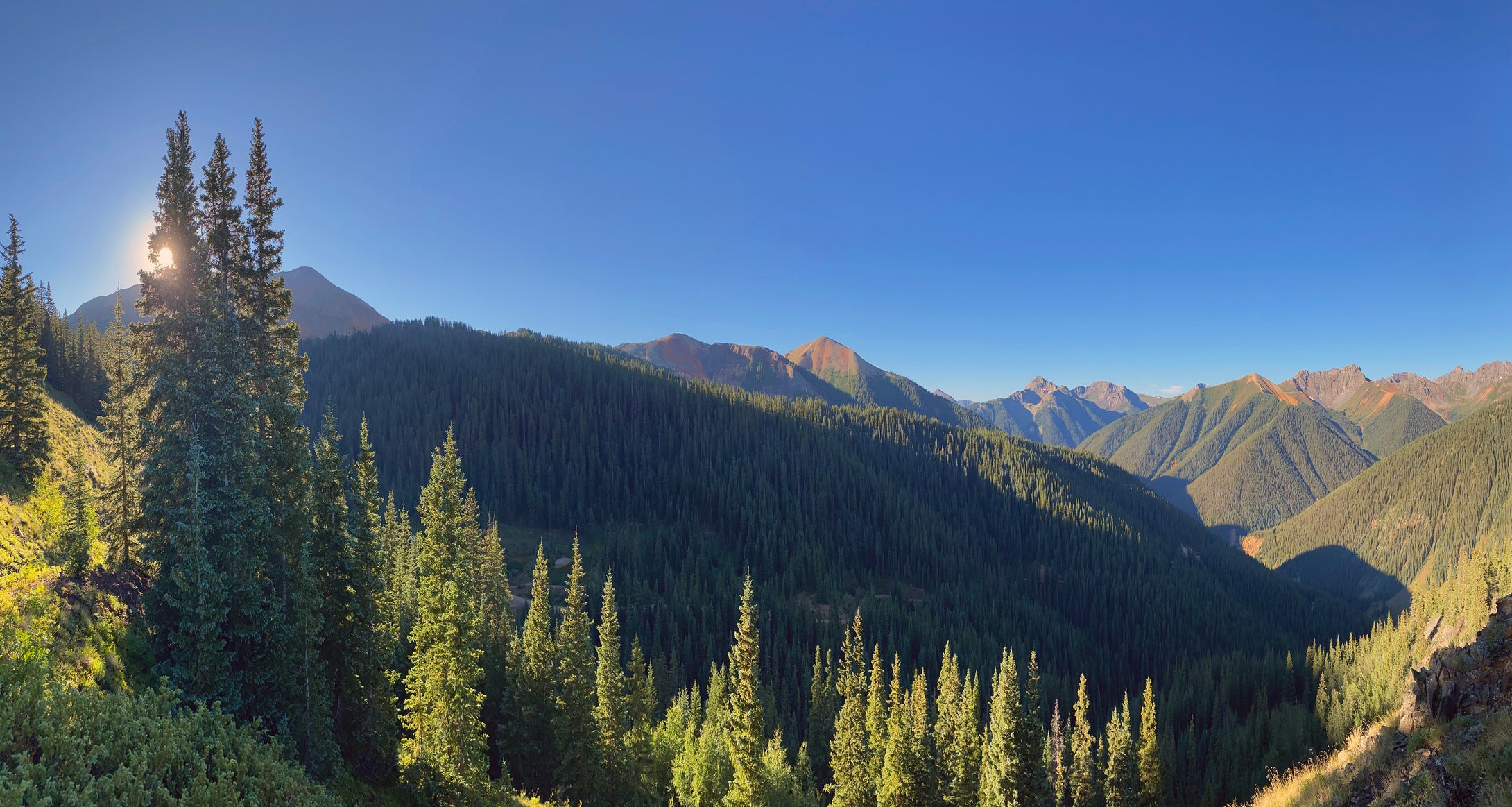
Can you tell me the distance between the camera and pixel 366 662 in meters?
29.6

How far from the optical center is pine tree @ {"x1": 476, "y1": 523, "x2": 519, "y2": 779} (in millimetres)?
47000

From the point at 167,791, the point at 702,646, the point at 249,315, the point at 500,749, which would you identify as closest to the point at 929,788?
the point at 500,749

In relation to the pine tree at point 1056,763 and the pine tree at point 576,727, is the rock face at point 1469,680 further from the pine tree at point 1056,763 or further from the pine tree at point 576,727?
the pine tree at point 1056,763

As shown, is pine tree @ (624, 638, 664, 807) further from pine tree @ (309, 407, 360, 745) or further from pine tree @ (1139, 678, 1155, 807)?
pine tree @ (1139, 678, 1155, 807)

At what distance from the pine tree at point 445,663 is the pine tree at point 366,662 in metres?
1.16

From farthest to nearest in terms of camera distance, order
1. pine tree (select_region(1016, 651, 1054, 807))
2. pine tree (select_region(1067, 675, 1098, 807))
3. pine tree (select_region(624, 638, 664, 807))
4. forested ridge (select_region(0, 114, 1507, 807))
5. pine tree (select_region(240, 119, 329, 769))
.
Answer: pine tree (select_region(1067, 675, 1098, 807)) → pine tree (select_region(624, 638, 664, 807)) → pine tree (select_region(1016, 651, 1054, 807)) → pine tree (select_region(240, 119, 329, 769)) → forested ridge (select_region(0, 114, 1507, 807))

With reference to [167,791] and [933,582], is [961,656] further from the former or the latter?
[167,791]

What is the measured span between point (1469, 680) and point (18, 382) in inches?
3045

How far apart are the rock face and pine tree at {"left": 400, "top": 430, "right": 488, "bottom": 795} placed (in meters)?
38.7

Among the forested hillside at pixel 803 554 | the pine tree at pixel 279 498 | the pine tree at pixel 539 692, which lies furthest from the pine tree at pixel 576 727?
the forested hillside at pixel 803 554

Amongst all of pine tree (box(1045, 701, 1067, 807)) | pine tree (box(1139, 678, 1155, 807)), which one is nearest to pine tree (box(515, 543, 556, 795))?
pine tree (box(1045, 701, 1067, 807))

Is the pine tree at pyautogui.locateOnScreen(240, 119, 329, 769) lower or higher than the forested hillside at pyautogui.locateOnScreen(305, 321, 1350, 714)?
higher

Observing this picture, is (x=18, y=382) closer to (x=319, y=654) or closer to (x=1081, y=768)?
(x=319, y=654)

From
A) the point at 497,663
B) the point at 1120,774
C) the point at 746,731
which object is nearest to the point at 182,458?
the point at 746,731
